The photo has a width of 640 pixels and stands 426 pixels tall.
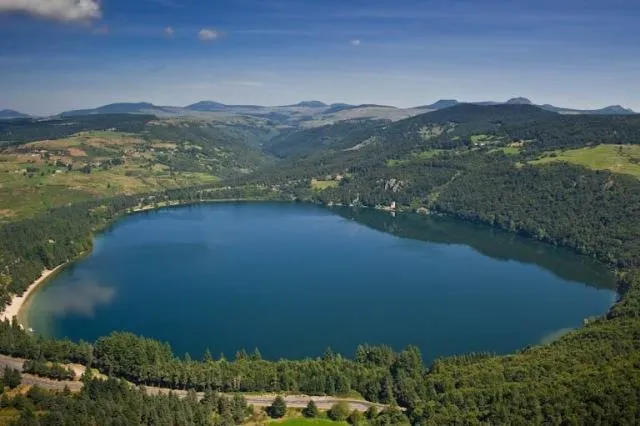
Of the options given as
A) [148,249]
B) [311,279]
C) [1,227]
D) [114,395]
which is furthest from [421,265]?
[1,227]

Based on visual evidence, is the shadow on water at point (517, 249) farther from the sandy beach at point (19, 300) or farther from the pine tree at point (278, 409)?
the sandy beach at point (19, 300)

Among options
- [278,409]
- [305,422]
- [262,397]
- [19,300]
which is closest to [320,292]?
[262,397]

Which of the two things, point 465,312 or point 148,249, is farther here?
point 148,249

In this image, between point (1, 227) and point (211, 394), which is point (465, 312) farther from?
point (1, 227)

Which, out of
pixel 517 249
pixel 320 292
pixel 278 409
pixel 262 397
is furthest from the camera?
pixel 517 249

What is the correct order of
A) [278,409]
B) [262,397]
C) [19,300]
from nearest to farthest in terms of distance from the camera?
[278,409]
[262,397]
[19,300]

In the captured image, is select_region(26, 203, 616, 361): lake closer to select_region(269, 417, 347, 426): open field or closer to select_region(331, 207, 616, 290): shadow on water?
select_region(331, 207, 616, 290): shadow on water

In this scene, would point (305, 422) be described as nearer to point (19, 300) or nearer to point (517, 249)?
point (19, 300)
